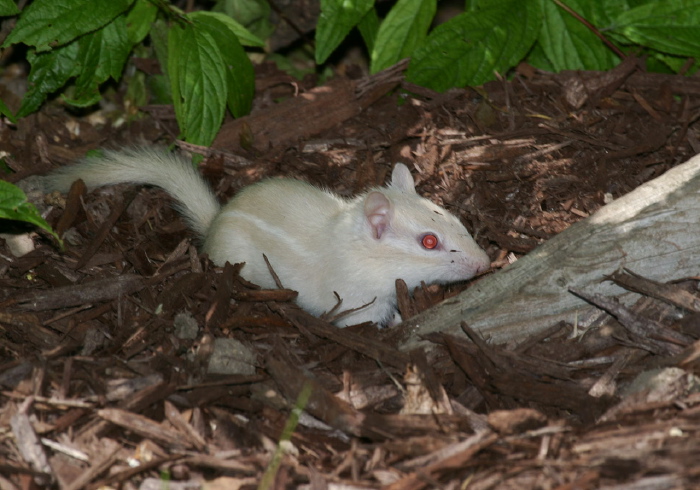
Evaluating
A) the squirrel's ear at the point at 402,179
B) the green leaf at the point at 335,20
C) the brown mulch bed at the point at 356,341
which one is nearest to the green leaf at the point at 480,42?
the brown mulch bed at the point at 356,341

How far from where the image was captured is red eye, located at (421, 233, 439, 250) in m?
4.89

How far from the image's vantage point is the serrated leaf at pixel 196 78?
18.2ft

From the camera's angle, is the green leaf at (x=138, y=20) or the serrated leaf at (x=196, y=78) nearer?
the serrated leaf at (x=196, y=78)

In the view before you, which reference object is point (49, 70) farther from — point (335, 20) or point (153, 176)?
point (335, 20)

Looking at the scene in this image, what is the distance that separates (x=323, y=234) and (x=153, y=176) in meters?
1.42

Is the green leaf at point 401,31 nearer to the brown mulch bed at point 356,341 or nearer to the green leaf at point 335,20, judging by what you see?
the brown mulch bed at point 356,341

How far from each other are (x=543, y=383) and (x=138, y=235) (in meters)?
3.19

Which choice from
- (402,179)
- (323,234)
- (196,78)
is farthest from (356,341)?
(196,78)

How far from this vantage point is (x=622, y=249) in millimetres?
4141

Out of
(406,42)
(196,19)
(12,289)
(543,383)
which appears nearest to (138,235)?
(12,289)

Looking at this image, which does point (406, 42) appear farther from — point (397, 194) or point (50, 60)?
point (50, 60)

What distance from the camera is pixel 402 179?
5.21 meters

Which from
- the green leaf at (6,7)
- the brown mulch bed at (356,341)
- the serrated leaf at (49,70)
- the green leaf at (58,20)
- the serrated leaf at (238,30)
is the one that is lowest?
the brown mulch bed at (356,341)

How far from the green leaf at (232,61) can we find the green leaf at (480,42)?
1.39m
